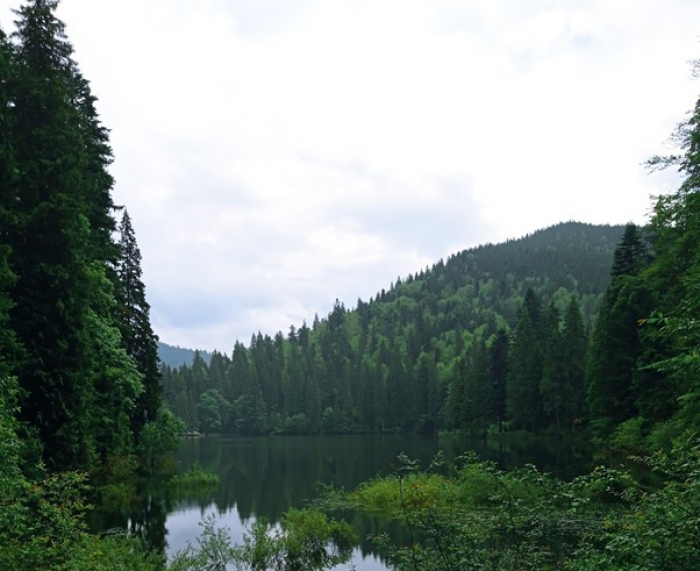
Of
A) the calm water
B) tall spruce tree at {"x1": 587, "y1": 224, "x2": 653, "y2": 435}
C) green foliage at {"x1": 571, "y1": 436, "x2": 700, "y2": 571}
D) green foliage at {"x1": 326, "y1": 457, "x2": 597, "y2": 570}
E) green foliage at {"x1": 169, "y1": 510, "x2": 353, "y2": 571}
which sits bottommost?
the calm water

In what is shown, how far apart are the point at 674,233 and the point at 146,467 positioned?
34494 mm

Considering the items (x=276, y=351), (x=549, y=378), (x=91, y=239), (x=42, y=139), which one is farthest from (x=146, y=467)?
(x=276, y=351)

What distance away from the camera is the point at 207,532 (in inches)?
702

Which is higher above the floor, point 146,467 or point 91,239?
point 91,239

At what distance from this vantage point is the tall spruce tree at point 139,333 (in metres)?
38.4

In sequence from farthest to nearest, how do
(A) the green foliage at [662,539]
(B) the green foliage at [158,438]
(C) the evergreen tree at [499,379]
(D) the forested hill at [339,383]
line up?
1. (D) the forested hill at [339,383]
2. (C) the evergreen tree at [499,379]
3. (B) the green foliage at [158,438]
4. (A) the green foliage at [662,539]

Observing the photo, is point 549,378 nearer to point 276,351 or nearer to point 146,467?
point 146,467

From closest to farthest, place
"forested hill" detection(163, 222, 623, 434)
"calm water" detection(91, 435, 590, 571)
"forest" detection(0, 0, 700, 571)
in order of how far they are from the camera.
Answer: "forest" detection(0, 0, 700, 571) < "calm water" detection(91, 435, 590, 571) < "forested hill" detection(163, 222, 623, 434)

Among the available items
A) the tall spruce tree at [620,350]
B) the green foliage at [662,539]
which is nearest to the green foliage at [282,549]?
the green foliage at [662,539]

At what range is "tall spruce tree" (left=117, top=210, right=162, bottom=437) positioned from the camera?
38406mm

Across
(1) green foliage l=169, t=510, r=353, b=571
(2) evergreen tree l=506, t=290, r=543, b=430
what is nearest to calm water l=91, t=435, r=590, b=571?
(1) green foliage l=169, t=510, r=353, b=571

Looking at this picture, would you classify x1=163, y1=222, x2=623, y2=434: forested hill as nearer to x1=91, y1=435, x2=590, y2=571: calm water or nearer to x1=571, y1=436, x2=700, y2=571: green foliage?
x1=91, y1=435, x2=590, y2=571: calm water

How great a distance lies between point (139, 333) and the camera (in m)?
39.4

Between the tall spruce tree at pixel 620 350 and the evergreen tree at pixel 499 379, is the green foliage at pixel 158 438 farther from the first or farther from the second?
the evergreen tree at pixel 499 379
